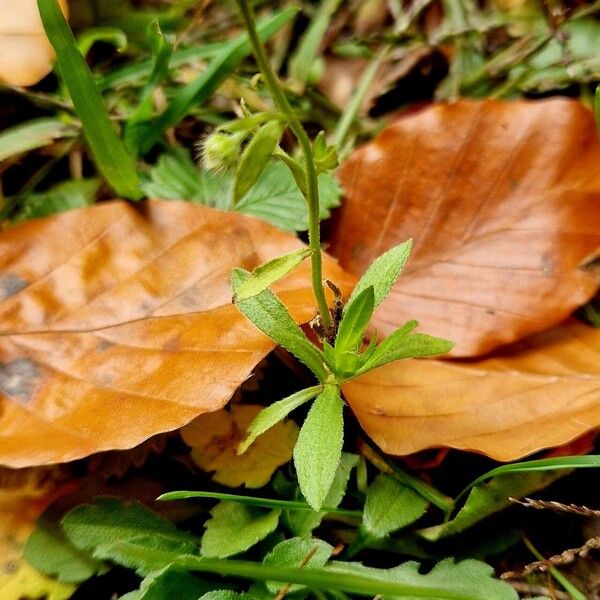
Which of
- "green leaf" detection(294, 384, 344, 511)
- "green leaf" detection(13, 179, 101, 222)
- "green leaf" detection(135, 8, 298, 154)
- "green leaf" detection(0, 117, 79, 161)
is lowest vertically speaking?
"green leaf" detection(294, 384, 344, 511)

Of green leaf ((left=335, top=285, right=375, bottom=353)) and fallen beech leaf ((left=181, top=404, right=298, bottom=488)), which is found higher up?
green leaf ((left=335, top=285, right=375, bottom=353))

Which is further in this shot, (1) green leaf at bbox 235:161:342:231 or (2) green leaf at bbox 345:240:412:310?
(1) green leaf at bbox 235:161:342:231

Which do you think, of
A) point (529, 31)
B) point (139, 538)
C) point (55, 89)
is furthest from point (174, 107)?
point (529, 31)

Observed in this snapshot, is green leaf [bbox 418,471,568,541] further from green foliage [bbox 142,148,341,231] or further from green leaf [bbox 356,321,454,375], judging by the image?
green foliage [bbox 142,148,341,231]

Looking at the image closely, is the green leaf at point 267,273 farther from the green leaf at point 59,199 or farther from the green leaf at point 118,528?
the green leaf at point 59,199

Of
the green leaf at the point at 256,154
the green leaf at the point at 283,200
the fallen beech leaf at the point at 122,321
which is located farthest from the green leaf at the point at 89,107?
the green leaf at the point at 256,154

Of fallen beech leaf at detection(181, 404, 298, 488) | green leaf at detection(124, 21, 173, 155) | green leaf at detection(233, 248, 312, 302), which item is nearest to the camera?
green leaf at detection(233, 248, 312, 302)

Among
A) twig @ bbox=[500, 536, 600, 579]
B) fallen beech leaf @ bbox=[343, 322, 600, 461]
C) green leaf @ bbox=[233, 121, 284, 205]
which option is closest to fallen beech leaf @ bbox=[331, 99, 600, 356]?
fallen beech leaf @ bbox=[343, 322, 600, 461]
